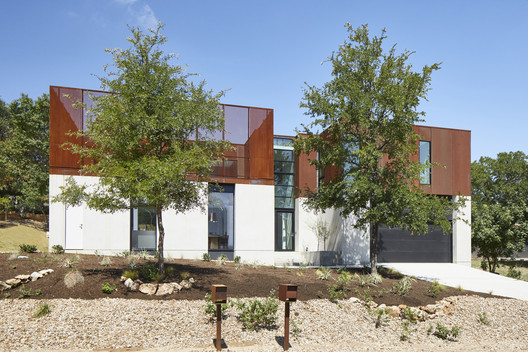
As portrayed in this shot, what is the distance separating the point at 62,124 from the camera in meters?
17.2

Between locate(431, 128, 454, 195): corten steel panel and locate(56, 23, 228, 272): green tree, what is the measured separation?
14399 mm

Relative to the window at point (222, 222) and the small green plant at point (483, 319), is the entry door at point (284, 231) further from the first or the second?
the small green plant at point (483, 319)

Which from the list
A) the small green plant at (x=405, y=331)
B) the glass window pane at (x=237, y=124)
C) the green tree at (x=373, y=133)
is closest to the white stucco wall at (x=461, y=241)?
the green tree at (x=373, y=133)

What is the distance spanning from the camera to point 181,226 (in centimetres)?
1844

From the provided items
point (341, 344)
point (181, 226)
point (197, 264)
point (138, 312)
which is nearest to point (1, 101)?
point (181, 226)

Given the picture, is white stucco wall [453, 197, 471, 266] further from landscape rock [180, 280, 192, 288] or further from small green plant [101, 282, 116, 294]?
small green plant [101, 282, 116, 294]

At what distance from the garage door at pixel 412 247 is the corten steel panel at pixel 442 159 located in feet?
7.93

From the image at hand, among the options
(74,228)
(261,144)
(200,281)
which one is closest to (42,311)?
(200,281)

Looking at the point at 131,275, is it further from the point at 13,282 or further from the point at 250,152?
the point at 250,152

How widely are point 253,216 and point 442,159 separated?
10.6 meters

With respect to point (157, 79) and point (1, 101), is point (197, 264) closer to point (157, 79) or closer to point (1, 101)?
point (157, 79)

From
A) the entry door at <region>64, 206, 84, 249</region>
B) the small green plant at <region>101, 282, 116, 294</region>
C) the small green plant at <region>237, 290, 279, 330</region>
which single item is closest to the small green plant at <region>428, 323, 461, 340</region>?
the small green plant at <region>237, 290, 279, 330</region>

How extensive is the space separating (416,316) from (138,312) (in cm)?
699

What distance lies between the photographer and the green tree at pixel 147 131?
10.6 m
